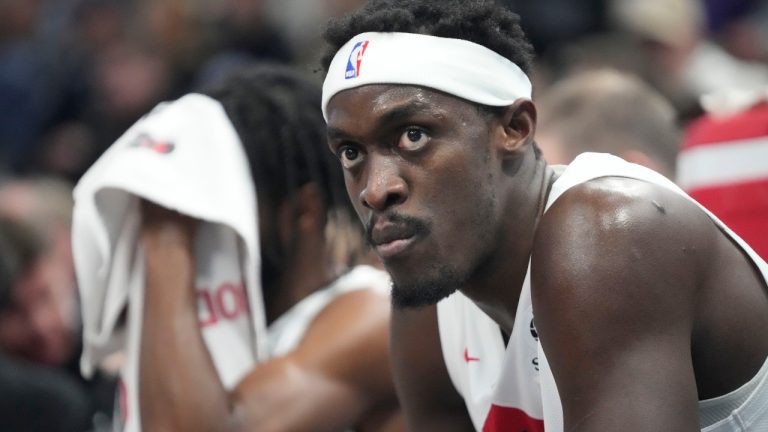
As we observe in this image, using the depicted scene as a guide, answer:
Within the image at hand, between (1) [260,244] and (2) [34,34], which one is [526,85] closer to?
(1) [260,244]

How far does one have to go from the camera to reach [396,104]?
248 centimetres

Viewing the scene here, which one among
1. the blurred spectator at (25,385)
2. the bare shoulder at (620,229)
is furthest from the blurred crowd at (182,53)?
the bare shoulder at (620,229)

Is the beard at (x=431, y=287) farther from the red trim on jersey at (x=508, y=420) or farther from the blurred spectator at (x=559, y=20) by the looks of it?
the blurred spectator at (x=559, y=20)

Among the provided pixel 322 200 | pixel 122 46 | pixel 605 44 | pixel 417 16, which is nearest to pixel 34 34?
pixel 122 46

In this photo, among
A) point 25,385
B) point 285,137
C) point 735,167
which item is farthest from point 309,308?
point 735,167

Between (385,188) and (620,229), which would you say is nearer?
(620,229)

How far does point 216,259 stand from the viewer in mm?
3600

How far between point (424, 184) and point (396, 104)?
0.54ft

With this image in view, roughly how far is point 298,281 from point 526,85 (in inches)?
52.4

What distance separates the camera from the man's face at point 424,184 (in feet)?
8.01

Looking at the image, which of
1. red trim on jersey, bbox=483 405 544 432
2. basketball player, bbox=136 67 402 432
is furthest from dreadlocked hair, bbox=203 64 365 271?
red trim on jersey, bbox=483 405 544 432

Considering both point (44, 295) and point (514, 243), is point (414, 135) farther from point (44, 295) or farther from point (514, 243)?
point (44, 295)

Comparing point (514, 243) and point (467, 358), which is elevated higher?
point (514, 243)

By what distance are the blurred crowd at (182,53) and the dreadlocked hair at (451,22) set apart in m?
2.80
